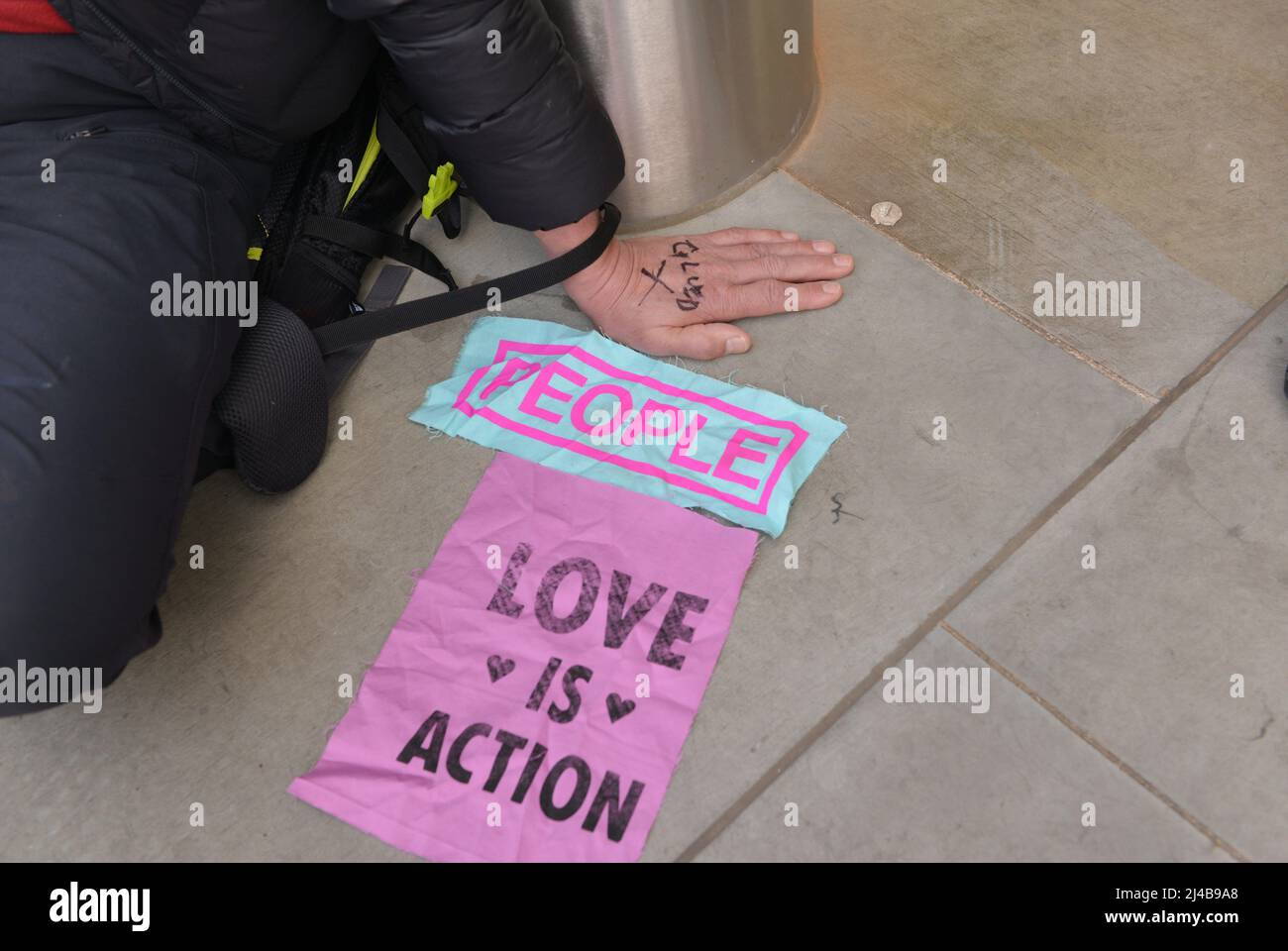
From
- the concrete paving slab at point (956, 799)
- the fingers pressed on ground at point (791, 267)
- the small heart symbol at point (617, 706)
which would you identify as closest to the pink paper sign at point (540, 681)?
the small heart symbol at point (617, 706)

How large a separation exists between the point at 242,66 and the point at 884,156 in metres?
0.86

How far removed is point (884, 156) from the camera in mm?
1602

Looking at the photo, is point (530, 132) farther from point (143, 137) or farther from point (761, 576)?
point (761, 576)

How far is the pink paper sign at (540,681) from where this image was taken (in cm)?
111

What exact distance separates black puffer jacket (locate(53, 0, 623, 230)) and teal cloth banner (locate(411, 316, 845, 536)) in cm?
19

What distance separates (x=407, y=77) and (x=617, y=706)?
2.31 feet

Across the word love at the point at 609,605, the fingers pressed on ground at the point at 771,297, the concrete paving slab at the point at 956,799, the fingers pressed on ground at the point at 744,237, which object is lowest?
the concrete paving slab at the point at 956,799

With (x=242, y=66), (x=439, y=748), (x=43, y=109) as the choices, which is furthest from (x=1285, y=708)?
(x=43, y=109)

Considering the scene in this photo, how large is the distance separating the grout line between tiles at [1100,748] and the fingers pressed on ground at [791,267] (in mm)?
500

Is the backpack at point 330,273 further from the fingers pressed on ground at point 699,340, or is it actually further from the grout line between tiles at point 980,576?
the grout line between tiles at point 980,576

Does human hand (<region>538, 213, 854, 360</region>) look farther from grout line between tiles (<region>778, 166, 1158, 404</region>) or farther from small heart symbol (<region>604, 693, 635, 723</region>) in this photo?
small heart symbol (<region>604, 693, 635, 723</region>)

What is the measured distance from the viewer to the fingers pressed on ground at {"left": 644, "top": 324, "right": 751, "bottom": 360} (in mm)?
1400
